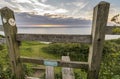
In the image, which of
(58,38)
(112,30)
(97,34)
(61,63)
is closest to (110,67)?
(112,30)

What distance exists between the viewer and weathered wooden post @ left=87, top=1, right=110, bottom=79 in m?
3.16

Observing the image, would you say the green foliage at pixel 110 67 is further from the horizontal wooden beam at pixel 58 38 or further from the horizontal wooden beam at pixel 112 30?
the horizontal wooden beam at pixel 58 38

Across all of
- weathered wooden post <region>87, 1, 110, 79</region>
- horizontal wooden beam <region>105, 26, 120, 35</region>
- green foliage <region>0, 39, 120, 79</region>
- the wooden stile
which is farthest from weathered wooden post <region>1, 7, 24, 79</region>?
horizontal wooden beam <region>105, 26, 120, 35</region>

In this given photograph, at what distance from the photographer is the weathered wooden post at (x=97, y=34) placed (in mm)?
3156

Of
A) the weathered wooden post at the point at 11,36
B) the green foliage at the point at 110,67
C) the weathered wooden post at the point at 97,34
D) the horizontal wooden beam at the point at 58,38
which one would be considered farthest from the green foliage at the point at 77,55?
the horizontal wooden beam at the point at 58,38

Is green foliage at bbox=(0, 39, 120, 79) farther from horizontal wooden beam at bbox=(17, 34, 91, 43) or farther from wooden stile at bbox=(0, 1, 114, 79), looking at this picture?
horizontal wooden beam at bbox=(17, 34, 91, 43)

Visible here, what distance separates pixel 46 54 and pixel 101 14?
663 cm

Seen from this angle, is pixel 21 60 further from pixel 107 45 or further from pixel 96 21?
pixel 107 45

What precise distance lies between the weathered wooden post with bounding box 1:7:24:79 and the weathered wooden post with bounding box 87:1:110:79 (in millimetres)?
1439

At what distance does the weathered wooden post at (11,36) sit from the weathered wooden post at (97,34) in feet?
4.72

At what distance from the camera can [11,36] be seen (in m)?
3.82

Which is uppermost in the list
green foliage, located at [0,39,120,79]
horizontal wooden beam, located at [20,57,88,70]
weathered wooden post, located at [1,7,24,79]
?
weathered wooden post, located at [1,7,24,79]

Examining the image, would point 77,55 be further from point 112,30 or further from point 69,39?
point 69,39

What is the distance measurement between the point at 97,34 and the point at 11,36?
158cm
